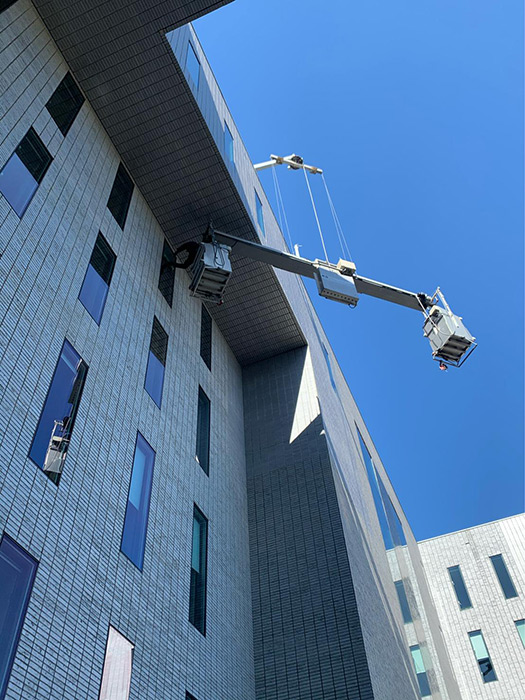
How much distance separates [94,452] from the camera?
8805 millimetres

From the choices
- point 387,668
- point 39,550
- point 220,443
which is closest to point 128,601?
point 39,550

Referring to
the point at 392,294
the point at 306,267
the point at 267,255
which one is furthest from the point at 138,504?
the point at 392,294

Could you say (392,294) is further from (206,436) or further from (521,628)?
(521,628)

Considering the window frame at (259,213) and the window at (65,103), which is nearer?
the window at (65,103)

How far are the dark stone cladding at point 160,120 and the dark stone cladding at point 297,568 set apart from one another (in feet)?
10.6

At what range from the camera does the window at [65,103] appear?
1077 cm

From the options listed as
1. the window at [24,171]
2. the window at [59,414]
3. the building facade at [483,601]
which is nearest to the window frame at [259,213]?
the window at [24,171]

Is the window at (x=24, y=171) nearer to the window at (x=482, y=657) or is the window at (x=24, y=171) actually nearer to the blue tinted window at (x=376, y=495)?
the blue tinted window at (x=376, y=495)

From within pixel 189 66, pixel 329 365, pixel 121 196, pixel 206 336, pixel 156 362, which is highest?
pixel 329 365

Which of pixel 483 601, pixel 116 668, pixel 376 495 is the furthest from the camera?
pixel 483 601

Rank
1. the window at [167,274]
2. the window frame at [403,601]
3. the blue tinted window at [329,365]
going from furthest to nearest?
the blue tinted window at [329,365], the window frame at [403,601], the window at [167,274]

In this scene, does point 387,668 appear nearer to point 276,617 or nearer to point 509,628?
point 276,617

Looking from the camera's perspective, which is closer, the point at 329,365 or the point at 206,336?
the point at 206,336

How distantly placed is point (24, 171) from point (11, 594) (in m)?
5.62
